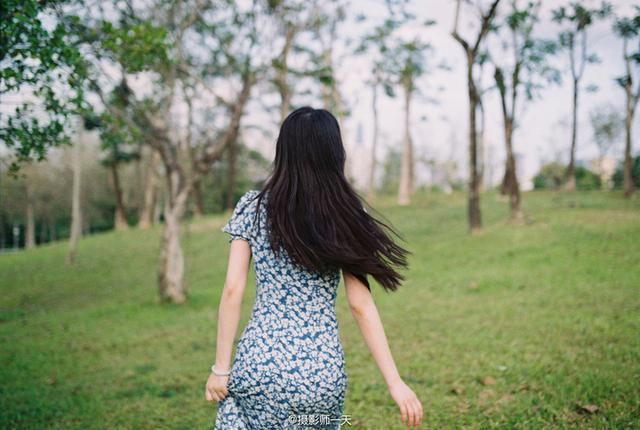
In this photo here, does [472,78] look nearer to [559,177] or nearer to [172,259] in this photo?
[172,259]

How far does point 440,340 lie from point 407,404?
5.82 metres

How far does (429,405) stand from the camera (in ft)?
17.2

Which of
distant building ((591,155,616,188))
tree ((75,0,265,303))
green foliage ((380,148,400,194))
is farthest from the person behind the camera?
green foliage ((380,148,400,194))

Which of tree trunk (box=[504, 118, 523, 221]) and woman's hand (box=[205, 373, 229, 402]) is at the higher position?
tree trunk (box=[504, 118, 523, 221])

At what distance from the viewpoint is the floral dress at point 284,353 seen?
2.23 m

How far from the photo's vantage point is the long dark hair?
2266mm

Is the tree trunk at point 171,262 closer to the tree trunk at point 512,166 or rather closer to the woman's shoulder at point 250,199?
the woman's shoulder at point 250,199

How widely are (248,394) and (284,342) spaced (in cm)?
28

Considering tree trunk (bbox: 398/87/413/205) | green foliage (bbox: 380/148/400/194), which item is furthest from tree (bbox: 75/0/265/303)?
green foliage (bbox: 380/148/400/194)

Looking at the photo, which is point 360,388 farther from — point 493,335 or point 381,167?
point 381,167

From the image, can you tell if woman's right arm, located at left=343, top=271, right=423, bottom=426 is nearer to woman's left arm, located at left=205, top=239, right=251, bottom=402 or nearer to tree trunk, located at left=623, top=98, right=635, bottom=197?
woman's left arm, located at left=205, top=239, right=251, bottom=402

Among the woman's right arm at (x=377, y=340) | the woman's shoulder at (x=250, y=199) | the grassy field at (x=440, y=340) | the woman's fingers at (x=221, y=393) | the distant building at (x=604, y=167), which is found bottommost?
the grassy field at (x=440, y=340)

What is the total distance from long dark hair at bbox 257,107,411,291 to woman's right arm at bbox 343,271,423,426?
0.06 metres

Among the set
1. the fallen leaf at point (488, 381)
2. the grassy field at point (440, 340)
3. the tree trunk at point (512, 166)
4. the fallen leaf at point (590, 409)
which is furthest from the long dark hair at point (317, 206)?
the tree trunk at point (512, 166)
